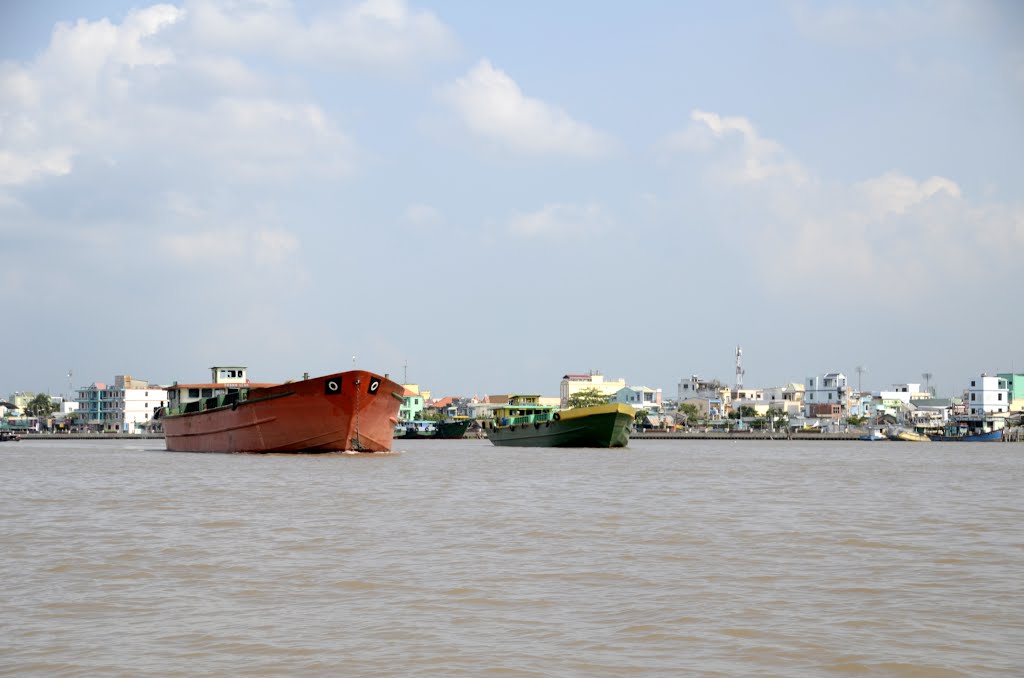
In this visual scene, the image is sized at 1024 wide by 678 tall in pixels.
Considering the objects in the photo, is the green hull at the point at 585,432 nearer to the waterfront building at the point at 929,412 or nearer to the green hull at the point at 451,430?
the green hull at the point at 451,430

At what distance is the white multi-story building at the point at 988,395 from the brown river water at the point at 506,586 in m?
146

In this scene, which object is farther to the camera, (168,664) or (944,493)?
(944,493)

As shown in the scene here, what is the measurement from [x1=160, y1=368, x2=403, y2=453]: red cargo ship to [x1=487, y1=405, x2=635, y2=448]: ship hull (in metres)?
19.1

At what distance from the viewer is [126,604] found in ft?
40.2

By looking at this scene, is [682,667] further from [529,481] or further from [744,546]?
[529,481]

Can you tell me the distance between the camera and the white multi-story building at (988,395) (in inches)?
6304

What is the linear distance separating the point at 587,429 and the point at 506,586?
54.3 metres

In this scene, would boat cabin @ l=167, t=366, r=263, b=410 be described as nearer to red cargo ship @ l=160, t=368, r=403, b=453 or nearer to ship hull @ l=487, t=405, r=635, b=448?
red cargo ship @ l=160, t=368, r=403, b=453

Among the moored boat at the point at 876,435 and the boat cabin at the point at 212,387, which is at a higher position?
the boat cabin at the point at 212,387

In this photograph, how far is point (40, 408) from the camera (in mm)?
193625

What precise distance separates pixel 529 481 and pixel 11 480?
17.3m

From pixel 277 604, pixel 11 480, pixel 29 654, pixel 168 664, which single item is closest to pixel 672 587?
pixel 277 604

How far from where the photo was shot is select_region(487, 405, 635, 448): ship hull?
67062 mm

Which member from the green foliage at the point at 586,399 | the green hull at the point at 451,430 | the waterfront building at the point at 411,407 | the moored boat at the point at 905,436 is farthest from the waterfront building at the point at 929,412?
the waterfront building at the point at 411,407
